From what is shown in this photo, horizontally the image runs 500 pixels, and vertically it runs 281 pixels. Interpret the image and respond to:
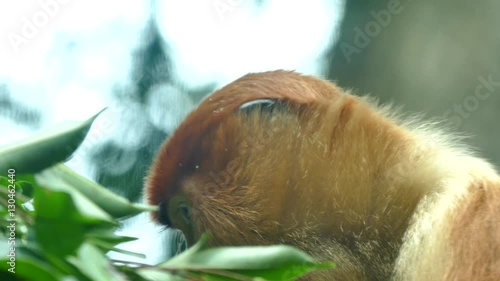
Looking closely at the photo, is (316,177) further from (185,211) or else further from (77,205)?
(77,205)

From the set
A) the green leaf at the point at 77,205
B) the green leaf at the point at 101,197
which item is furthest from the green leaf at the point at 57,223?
the green leaf at the point at 101,197

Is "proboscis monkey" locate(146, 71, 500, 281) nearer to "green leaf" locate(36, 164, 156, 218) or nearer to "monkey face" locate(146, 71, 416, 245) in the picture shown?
"monkey face" locate(146, 71, 416, 245)

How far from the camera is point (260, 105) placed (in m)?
1.79

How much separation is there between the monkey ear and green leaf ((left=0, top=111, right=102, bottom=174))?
1049 mm

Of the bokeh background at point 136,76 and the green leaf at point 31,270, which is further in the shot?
the bokeh background at point 136,76

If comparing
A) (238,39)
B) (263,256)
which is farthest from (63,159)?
(238,39)

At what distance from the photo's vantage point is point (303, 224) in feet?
5.58

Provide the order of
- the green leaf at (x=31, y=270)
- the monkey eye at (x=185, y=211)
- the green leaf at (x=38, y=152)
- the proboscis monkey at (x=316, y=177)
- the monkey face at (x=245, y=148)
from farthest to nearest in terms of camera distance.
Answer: the monkey eye at (x=185, y=211), the monkey face at (x=245, y=148), the proboscis monkey at (x=316, y=177), the green leaf at (x=38, y=152), the green leaf at (x=31, y=270)

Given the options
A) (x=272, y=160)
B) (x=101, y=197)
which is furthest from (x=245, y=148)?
(x=101, y=197)

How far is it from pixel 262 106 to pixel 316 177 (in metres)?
0.24

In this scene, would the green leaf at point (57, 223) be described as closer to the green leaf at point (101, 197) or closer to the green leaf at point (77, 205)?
the green leaf at point (77, 205)

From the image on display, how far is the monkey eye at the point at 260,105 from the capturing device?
179cm

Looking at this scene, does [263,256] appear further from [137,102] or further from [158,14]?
[158,14]

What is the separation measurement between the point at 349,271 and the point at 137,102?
976mm
